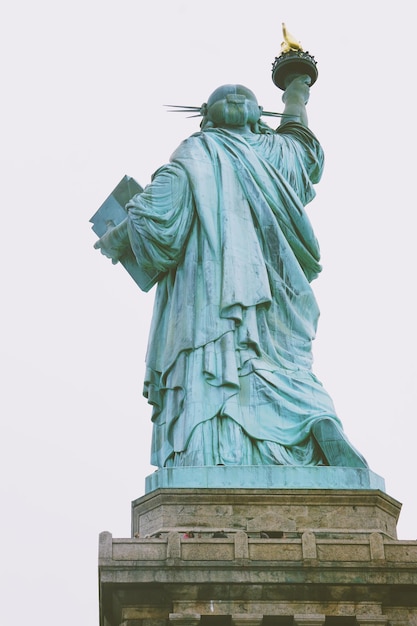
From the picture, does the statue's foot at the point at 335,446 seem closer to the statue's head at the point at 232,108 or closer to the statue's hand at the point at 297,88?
the statue's head at the point at 232,108

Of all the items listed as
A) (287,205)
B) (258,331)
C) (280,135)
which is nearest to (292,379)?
(258,331)

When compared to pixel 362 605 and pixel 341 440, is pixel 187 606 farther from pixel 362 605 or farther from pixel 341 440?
pixel 341 440

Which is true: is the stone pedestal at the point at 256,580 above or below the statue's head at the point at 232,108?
below

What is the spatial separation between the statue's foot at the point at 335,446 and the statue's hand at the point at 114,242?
518cm

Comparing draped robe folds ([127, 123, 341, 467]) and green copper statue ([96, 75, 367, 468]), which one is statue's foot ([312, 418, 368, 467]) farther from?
draped robe folds ([127, 123, 341, 467])

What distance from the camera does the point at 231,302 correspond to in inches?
939

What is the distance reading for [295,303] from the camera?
81.6ft

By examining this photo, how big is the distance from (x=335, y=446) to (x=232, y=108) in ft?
23.2

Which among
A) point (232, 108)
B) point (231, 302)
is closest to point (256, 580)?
point (231, 302)

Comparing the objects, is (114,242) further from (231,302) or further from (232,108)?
(232,108)

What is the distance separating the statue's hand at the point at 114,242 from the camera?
1017 inches

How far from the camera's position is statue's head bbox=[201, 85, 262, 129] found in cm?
2678

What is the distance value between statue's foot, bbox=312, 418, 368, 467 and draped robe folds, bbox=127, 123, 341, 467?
0.54 ft

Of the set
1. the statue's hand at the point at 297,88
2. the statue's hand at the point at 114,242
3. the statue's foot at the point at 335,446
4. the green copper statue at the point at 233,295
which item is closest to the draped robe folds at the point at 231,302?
the green copper statue at the point at 233,295
